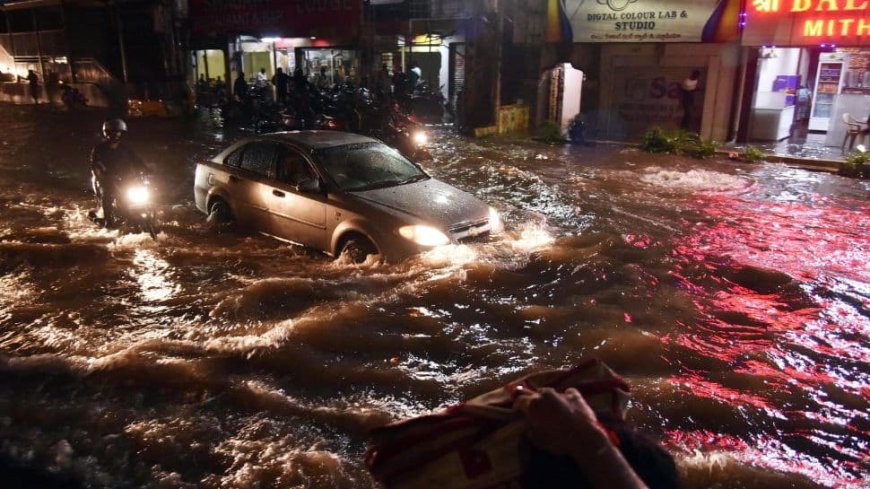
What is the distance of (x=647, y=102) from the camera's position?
58.6 feet

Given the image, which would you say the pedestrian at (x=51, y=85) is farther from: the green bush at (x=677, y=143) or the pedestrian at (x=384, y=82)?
the green bush at (x=677, y=143)

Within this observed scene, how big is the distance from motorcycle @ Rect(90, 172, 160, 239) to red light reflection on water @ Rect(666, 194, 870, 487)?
6.84 m

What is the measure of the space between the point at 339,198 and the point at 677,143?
1145 cm

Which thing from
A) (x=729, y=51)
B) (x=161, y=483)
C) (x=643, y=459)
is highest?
(x=729, y=51)

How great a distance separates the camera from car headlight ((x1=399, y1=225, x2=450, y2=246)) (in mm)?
6539

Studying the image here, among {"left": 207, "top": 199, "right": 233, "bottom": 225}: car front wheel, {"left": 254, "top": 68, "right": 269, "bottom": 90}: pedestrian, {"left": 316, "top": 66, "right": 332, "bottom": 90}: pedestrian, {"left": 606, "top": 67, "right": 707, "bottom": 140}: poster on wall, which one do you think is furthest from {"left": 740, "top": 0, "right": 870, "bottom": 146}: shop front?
{"left": 254, "top": 68, "right": 269, "bottom": 90}: pedestrian

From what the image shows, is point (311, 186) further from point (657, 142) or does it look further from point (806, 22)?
point (806, 22)

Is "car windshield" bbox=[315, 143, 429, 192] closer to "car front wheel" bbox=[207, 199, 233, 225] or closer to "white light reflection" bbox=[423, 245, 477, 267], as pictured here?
"white light reflection" bbox=[423, 245, 477, 267]

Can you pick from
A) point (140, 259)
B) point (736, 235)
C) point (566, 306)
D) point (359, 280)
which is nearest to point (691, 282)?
point (566, 306)

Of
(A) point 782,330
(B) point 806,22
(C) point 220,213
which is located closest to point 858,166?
(B) point 806,22

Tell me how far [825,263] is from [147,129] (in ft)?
62.3

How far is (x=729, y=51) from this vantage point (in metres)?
16.3

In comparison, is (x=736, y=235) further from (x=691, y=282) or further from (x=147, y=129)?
(x=147, y=129)

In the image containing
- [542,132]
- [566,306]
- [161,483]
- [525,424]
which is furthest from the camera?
[542,132]
